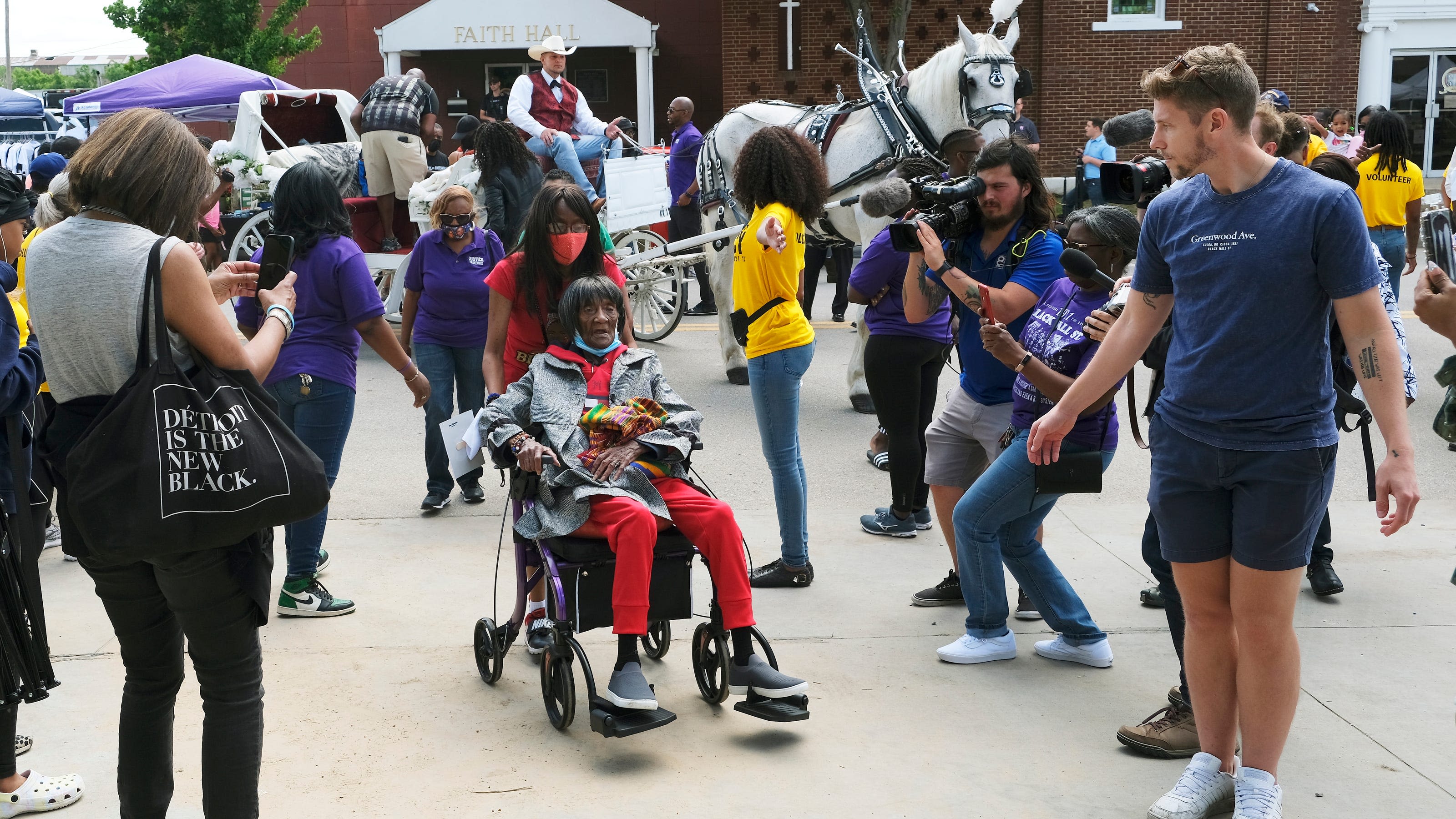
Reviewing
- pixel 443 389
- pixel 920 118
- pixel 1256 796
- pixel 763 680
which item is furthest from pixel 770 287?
pixel 920 118

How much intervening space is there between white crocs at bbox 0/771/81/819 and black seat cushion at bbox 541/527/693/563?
152 centimetres

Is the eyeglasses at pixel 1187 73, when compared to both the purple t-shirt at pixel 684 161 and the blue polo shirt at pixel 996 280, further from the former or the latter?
the purple t-shirt at pixel 684 161

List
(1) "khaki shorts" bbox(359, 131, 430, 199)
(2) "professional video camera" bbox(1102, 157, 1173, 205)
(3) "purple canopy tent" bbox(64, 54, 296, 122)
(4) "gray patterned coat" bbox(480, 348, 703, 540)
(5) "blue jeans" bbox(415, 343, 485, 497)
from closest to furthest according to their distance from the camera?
(2) "professional video camera" bbox(1102, 157, 1173, 205)
(4) "gray patterned coat" bbox(480, 348, 703, 540)
(5) "blue jeans" bbox(415, 343, 485, 497)
(1) "khaki shorts" bbox(359, 131, 430, 199)
(3) "purple canopy tent" bbox(64, 54, 296, 122)

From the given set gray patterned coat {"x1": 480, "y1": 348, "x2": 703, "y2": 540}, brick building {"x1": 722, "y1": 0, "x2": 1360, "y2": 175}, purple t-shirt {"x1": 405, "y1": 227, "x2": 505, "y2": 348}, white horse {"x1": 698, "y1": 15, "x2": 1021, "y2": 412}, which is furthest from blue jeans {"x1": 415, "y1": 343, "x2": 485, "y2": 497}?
brick building {"x1": 722, "y1": 0, "x2": 1360, "y2": 175}

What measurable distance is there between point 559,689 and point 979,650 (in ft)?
Answer: 5.19

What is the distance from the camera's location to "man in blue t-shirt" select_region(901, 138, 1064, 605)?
4.51m

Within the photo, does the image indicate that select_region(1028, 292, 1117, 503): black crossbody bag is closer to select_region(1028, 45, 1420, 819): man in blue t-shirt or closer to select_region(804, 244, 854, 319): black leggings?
select_region(1028, 45, 1420, 819): man in blue t-shirt

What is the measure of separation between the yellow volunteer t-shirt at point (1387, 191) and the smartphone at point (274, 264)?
8307 millimetres

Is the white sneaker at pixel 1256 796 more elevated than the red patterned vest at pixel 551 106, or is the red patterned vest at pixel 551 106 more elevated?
the red patterned vest at pixel 551 106

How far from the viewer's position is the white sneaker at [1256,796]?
3.23 metres

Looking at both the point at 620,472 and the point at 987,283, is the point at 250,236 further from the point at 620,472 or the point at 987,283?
the point at 987,283

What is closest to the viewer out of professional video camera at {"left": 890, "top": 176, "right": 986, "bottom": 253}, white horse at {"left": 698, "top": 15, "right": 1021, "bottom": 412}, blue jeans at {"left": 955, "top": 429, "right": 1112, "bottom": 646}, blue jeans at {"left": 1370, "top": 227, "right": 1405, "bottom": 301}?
blue jeans at {"left": 955, "top": 429, "right": 1112, "bottom": 646}

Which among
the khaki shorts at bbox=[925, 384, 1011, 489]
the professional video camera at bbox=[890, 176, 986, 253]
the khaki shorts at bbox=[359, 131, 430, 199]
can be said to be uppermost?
the khaki shorts at bbox=[359, 131, 430, 199]

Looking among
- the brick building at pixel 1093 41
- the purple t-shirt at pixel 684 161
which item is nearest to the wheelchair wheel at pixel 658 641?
the purple t-shirt at pixel 684 161
